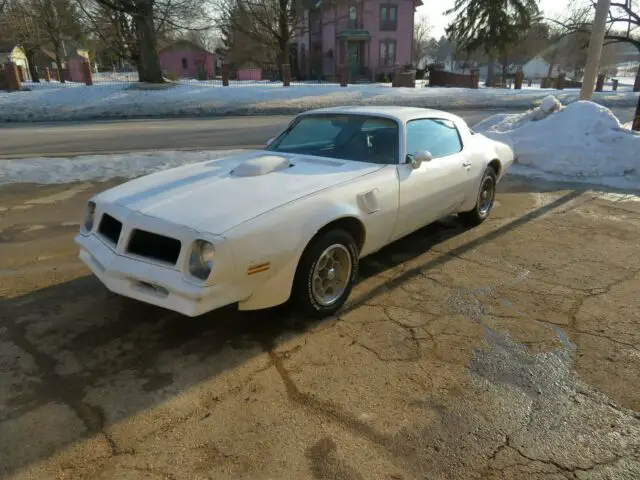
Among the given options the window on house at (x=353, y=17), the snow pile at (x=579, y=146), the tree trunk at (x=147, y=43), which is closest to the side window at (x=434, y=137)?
the snow pile at (x=579, y=146)

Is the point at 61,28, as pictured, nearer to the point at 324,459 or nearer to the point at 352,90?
the point at 352,90

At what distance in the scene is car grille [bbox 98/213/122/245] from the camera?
3150 millimetres

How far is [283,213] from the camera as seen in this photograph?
293cm

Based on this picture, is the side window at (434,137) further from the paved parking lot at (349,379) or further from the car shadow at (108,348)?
the car shadow at (108,348)

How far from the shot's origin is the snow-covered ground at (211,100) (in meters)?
18.9

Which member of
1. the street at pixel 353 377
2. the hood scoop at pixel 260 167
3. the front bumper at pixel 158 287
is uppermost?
the hood scoop at pixel 260 167

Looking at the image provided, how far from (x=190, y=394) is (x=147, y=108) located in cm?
1911

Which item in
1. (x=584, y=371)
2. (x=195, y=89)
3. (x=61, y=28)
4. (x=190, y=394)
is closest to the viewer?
(x=190, y=394)

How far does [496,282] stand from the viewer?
3969 mm

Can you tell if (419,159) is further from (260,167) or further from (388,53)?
(388,53)

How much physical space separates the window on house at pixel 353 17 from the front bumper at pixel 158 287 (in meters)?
42.2

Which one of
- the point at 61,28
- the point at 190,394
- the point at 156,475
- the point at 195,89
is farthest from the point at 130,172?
the point at 61,28

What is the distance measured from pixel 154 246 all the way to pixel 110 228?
0.55m

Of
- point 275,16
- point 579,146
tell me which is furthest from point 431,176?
point 275,16
